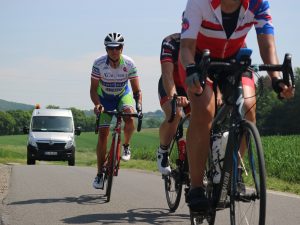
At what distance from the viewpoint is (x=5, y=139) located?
7862cm

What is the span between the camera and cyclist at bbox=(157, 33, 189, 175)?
688 centimetres

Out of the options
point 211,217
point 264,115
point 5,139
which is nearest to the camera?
point 211,217

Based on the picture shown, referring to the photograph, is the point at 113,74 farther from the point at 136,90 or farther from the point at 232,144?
the point at 232,144

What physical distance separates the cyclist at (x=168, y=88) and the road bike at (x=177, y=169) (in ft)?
0.26

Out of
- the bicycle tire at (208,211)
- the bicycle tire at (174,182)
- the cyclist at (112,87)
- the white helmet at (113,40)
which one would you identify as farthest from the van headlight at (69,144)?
the bicycle tire at (208,211)

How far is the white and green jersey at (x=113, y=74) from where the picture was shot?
902 cm

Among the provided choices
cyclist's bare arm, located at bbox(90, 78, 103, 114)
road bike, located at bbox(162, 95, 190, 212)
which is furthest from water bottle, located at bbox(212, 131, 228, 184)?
cyclist's bare arm, located at bbox(90, 78, 103, 114)

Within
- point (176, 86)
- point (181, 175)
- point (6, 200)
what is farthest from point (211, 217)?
point (6, 200)

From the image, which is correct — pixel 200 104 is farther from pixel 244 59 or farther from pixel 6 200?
pixel 6 200

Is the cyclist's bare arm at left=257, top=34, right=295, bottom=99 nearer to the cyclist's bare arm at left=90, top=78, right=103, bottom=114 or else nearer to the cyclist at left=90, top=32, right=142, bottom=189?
the cyclist at left=90, top=32, right=142, bottom=189

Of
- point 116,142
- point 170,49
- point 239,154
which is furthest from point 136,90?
point 239,154

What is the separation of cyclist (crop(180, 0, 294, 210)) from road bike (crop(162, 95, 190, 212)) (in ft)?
5.82

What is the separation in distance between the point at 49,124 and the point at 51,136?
75 centimetres

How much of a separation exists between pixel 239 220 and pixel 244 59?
44.8 inches
